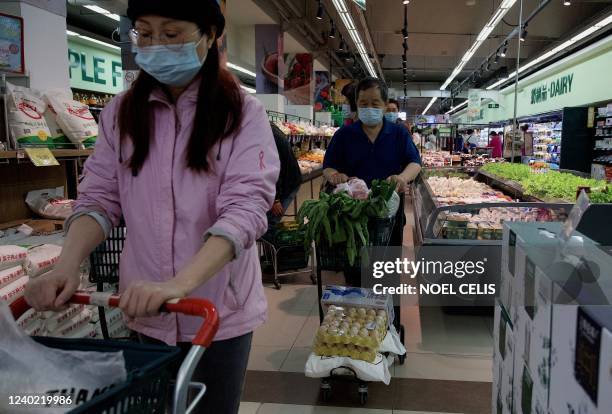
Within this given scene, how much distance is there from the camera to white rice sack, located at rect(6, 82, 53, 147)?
107 inches

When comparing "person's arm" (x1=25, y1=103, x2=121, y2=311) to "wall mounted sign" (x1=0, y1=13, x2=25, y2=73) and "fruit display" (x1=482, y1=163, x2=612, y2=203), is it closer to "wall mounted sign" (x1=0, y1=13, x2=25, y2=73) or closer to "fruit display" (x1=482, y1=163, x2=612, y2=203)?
"wall mounted sign" (x1=0, y1=13, x2=25, y2=73)

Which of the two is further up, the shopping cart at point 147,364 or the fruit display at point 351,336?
the shopping cart at point 147,364

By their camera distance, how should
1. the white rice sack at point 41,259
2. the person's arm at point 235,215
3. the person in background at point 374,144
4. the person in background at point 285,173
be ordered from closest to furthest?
1. the person's arm at point 235,215
2. the white rice sack at point 41,259
3. the person in background at point 374,144
4. the person in background at point 285,173

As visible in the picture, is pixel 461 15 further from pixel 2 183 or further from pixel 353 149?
pixel 2 183

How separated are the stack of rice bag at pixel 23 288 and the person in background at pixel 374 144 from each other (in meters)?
1.73

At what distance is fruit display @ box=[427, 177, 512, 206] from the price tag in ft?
12.0

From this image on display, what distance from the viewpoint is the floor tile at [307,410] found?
288cm

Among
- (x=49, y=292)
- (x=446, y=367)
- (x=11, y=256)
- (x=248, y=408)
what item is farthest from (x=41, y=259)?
(x=446, y=367)

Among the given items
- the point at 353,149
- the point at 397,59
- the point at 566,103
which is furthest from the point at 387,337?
the point at 397,59

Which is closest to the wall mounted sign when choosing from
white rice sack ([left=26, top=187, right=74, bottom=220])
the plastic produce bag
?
white rice sack ([left=26, top=187, right=74, bottom=220])

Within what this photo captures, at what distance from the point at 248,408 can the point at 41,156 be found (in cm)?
174

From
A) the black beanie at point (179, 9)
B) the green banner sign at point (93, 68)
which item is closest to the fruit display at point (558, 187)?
the black beanie at point (179, 9)

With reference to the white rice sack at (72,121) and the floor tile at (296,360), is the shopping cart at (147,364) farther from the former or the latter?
the floor tile at (296,360)

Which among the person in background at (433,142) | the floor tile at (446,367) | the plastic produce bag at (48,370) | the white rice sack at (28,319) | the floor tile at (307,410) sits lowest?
the floor tile at (307,410)
